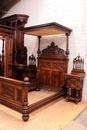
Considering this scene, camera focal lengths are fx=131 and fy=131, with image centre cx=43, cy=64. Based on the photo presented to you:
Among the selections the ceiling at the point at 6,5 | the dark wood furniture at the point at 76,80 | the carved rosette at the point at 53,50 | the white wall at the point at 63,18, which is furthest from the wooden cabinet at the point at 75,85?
the ceiling at the point at 6,5

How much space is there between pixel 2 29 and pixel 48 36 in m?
1.52

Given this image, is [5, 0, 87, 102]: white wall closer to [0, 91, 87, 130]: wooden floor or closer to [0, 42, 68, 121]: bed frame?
[0, 42, 68, 121]: bed frame

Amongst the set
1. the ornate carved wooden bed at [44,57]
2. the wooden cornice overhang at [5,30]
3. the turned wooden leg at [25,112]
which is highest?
the wooden cornice overhang at [5,30]

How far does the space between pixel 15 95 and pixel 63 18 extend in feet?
9.22

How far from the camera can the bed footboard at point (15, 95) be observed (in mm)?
2504

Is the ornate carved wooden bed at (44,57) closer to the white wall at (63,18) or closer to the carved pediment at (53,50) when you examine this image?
the carved pediment at (53,50)

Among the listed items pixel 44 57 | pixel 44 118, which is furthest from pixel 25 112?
pixel 44 57

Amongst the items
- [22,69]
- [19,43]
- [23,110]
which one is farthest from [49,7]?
[23,110]

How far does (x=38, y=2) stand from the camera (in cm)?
473

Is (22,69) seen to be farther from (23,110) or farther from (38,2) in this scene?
(38,2)

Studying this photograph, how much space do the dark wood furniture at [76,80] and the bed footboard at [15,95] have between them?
1.47m

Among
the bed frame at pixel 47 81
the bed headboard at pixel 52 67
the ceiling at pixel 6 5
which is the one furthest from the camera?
Answer: the ceiling at pixel 6 5

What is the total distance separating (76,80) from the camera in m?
3.45

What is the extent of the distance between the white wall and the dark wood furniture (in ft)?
0.46
